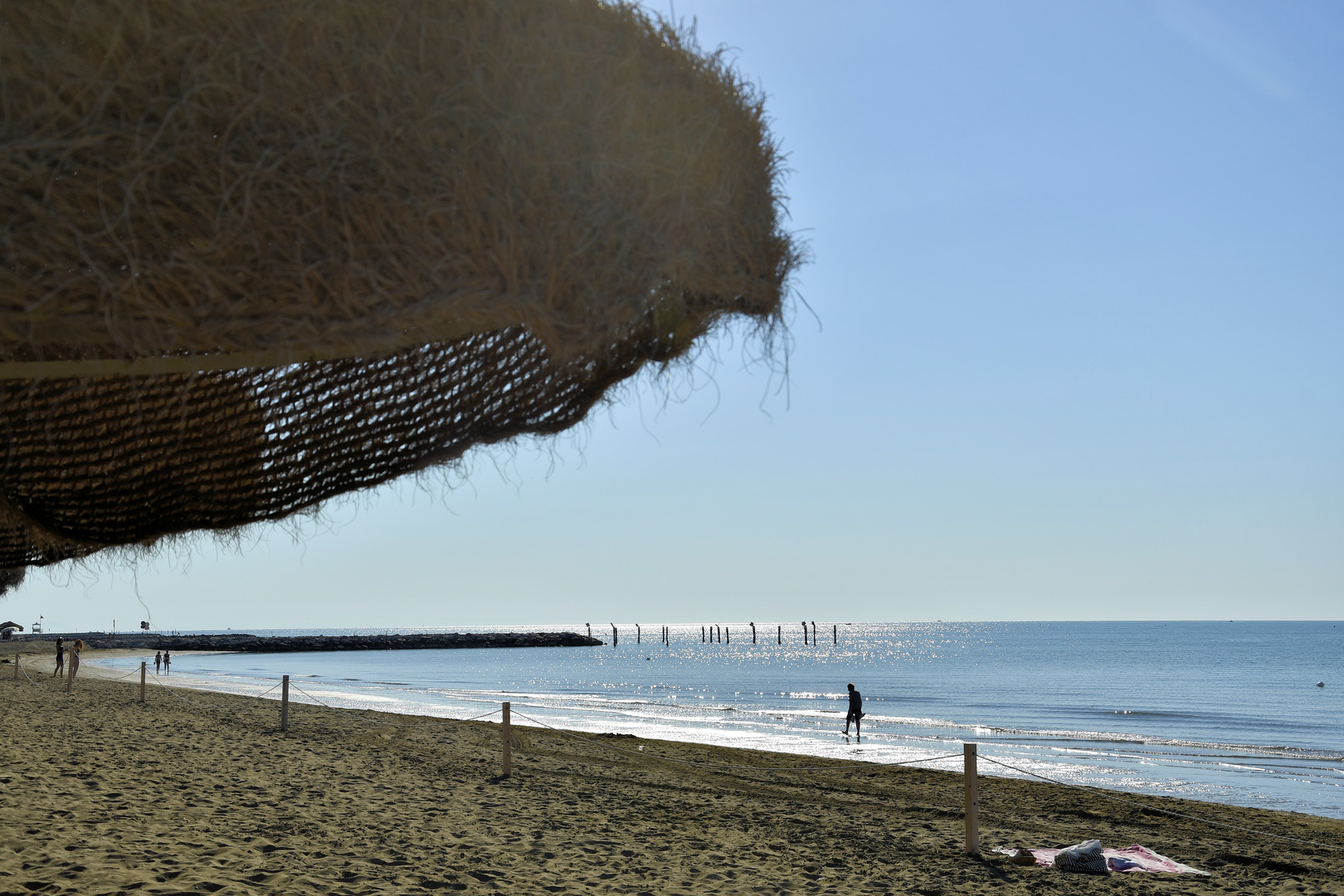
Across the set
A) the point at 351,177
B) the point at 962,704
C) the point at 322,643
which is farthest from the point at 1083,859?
the point at 322,643

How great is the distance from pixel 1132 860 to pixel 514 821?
5392 millimetres

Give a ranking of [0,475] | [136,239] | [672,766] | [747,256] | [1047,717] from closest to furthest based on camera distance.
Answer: [136,239] < [747,256] < [0,475] < [672,766] < [1047,717]

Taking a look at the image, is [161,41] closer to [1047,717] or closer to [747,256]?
[747,256]

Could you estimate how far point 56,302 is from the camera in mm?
709

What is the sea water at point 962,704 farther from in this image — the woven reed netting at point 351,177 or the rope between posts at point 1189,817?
the woven reed netting at point 351,177

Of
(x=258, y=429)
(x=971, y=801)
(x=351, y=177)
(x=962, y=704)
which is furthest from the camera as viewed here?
(x=962, y=704)

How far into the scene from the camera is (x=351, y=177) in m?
0.72

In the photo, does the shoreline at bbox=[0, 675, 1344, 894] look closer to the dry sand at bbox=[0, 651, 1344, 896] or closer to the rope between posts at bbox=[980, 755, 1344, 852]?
the dry sand at bbox=[0, 651, 1344, 896]

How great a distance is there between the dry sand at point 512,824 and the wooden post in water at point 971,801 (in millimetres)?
164

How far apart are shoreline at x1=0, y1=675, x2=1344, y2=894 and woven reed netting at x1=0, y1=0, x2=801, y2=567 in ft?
17.5

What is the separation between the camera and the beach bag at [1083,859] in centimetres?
751

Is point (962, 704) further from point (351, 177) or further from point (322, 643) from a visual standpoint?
point (322, 643)

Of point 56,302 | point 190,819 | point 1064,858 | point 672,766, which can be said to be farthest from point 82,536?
point 672,766

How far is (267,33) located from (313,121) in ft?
0.26
